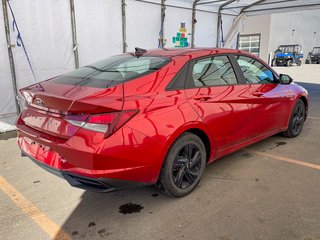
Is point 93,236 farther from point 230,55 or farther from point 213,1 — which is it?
point 213,1

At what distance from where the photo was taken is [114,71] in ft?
9.98

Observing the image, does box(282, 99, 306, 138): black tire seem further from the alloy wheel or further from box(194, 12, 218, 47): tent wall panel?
box(194, 12, 218, 47): tent wall panel

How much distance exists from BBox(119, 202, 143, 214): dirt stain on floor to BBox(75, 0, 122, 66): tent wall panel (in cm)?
430

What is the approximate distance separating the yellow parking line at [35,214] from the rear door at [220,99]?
1681 mm

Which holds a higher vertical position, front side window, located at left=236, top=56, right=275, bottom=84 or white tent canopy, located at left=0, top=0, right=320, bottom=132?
white tent canopy, located at left=0, top=0, right=320, bottom=132

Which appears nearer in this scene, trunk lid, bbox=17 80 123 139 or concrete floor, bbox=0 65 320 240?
trunk lid, bbox=17 80 123 139

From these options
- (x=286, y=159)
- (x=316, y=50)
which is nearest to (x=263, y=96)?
(x=286, y=159)

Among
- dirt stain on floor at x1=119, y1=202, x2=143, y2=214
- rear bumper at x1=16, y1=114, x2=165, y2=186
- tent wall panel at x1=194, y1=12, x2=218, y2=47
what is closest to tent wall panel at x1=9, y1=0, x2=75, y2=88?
rear bumper at x1=16, y1=114, x2=165, y2=186

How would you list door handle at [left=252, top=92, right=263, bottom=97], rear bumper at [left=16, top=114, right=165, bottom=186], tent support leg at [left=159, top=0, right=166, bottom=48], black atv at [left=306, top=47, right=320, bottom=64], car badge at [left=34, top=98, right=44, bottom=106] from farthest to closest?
black atv at [left=306, top=47, right=320, bottom=64] → tent support leg at [left=159, top=0, right=166, bottom=48] → door handle at [left=252, top=92, right=263, bottom=97] → car badge at [left=34, top=98, right=44, bottom=106] → rear bumper at [left=16, top=114, right=165, bottom=186]

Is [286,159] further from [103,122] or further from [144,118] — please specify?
[103,122]

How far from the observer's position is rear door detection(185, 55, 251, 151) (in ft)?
9.95

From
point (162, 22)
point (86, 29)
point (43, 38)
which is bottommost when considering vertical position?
point (43, 38)

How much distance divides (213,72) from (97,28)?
160 inches

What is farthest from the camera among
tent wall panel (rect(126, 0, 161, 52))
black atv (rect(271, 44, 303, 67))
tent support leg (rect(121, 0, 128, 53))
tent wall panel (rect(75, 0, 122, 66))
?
black atv (rect(271, 44, 303, 67))
